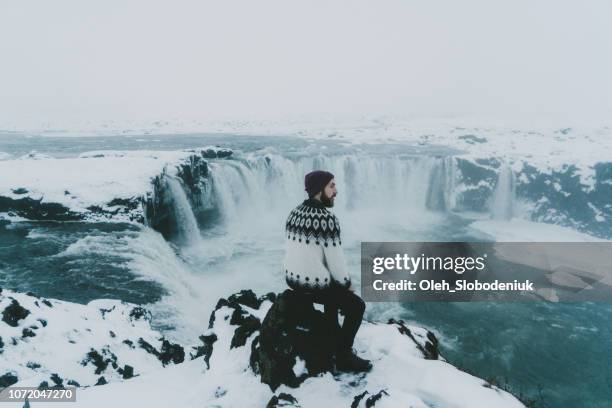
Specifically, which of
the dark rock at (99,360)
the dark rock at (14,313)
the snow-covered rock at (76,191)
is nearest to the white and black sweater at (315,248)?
the dark rock at (99,360)

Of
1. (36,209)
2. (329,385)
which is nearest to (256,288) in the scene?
(36,209)

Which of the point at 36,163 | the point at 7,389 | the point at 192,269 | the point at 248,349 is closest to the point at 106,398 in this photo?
the point at 7,389

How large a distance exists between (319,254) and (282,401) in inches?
52.3

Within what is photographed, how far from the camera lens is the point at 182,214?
72.2ft

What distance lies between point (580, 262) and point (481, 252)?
19.0 feet

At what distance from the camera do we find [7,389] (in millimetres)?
4273

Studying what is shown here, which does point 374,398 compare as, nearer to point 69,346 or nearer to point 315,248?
point 315,248

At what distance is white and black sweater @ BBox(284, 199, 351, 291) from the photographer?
348 centimetres

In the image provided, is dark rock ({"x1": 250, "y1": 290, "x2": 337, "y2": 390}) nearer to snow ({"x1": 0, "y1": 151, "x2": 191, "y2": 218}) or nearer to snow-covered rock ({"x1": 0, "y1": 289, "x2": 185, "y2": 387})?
snow-covered rock ({"x1": 0, "y1": 289, "x2": 185, "y2": 387})

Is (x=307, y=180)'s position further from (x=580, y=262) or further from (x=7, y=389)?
(x=580, y=262)

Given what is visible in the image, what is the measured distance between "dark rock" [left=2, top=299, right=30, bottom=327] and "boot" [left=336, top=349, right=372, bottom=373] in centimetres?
558

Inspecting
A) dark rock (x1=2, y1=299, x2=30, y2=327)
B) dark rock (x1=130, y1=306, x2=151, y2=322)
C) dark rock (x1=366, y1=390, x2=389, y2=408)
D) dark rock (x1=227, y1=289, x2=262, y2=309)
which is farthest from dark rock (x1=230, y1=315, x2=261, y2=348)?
dark rock (x1=130, y1=306, x2=151, y2=322)

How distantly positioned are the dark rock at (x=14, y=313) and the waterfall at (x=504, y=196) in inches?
1386

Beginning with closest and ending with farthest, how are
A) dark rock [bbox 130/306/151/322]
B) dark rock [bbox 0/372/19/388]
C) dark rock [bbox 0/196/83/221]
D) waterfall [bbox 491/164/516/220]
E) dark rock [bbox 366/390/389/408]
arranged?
dark rock [bbox 366/390/389/408]
dark rock [bbox 0/372/19/388]
dark rock [bbox 130/306/151/322]
dark rock [bbox 0/196/83/221]
waterfall [bbox 491/164/516/220]
